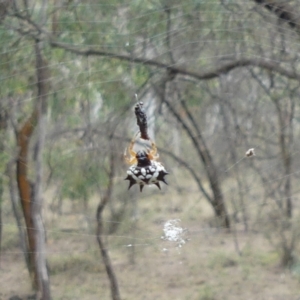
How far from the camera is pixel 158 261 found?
5.82 m

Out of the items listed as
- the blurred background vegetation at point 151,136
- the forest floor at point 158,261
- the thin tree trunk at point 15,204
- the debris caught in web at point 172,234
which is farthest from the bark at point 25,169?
the debris caught in web at point 172,234

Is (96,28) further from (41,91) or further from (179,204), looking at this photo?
(179,204)

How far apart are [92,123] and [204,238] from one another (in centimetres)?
228

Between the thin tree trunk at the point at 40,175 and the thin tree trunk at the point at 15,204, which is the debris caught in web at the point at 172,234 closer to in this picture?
the thin tree trunk at the point at 40,175

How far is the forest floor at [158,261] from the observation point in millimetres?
5145

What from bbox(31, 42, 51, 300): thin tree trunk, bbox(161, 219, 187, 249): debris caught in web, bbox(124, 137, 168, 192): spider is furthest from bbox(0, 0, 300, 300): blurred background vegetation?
bbox(124, 137, 168, 192): spider

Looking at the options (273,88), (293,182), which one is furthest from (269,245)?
(273,88)

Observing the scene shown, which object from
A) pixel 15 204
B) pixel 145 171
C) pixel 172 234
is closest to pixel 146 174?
pixel 145 171

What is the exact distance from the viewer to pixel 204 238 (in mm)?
6215

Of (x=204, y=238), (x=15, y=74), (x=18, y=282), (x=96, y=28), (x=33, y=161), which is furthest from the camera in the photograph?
(x=204, y=238)

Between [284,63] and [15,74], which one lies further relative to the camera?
[284,63]

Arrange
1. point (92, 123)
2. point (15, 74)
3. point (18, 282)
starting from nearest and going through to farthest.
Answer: point (15, 74) < point (92, 123) < point (18, 282)

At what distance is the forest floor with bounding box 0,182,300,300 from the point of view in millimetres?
5145

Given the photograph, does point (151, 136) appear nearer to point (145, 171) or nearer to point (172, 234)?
point (172, 234)
